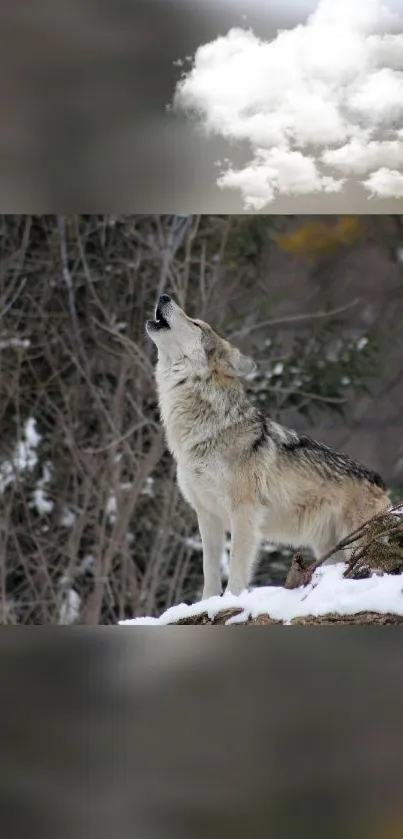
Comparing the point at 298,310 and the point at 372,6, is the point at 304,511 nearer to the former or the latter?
the point at 372,6

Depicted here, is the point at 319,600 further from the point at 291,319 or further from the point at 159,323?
the point at 291,319

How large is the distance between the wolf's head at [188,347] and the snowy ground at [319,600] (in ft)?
3.54

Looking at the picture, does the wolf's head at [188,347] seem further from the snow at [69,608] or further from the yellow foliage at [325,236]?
the yellow foliage at [325,236]

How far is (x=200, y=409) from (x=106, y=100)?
122 cm

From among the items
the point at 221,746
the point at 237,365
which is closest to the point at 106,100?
the point at 237,365

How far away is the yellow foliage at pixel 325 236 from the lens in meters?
8.30

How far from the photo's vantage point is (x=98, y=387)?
7.49 m

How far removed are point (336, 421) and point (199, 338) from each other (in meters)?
4.30

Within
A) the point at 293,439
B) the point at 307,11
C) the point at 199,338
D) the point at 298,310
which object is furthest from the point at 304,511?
the point at 298,310

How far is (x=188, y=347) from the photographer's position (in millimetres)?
3949

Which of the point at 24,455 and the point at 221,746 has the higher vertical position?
the point at 24,455

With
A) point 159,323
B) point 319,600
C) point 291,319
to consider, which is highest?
point 291,319

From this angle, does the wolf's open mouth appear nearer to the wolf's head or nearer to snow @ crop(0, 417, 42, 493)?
the wolf's head

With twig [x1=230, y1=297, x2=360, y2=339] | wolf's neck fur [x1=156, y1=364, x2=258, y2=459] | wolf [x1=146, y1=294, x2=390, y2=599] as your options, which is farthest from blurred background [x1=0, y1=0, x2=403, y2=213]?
twig [x1=230, y1=297, x2=360, y2=339]
